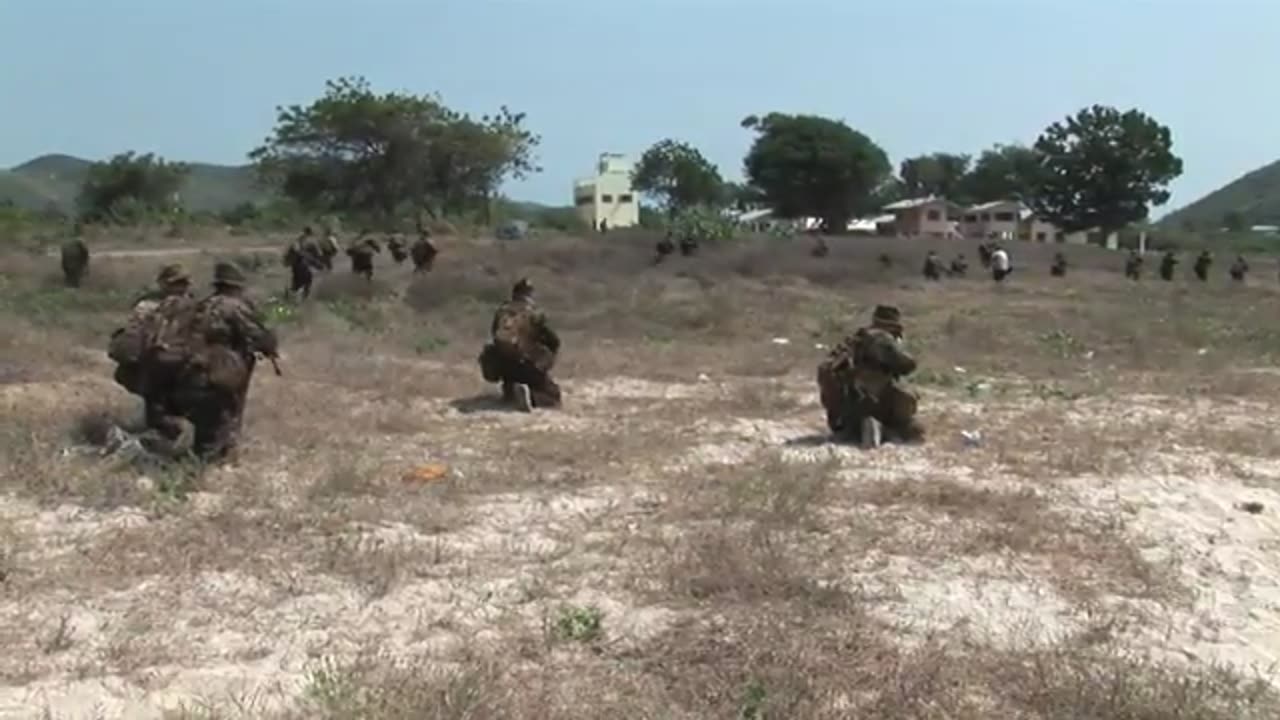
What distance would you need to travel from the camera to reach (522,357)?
12.7 metres

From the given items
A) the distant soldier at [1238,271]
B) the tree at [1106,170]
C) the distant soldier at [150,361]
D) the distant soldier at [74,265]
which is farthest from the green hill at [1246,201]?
the distant soldier at [150,361]

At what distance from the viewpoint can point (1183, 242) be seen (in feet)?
231

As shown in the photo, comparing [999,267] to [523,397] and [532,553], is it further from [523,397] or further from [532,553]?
[532,553]

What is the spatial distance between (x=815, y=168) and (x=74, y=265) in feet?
174

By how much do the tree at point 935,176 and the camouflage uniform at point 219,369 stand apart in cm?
9678

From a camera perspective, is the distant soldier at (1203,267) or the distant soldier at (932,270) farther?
the distant soldier at (1203,267)

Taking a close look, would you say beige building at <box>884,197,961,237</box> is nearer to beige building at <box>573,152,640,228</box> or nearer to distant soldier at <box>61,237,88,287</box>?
beige building at <box>573,152,640,228</box>

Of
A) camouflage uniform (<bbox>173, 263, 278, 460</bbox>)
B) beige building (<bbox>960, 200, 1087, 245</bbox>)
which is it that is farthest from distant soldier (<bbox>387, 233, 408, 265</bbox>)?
beige building (<bbox>960, 200, 1087, 245</bbox>)

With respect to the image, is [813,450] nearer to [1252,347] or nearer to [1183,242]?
[1252,347]

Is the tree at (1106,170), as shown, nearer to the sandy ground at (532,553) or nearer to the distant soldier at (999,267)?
the distant soldier at (999,267)

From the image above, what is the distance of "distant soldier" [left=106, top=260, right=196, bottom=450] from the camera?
9141 mm

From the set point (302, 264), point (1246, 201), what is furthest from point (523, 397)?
point (1246, 201)

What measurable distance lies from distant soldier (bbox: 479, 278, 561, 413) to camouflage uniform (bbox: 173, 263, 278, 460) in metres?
3.51

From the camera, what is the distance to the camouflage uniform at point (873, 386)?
10953mm
